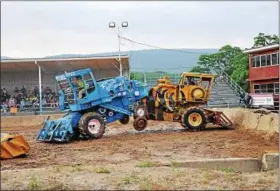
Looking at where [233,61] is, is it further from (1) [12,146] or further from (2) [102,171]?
(2) [102,171]

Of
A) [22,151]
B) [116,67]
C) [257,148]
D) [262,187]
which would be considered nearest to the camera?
[262,187]

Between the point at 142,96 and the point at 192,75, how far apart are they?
2.44m

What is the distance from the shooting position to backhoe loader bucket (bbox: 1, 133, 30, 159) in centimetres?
1065

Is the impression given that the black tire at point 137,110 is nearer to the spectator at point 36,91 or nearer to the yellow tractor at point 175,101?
the yellow tractor at point 175,101

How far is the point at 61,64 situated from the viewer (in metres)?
29.6

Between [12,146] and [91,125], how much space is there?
477cm

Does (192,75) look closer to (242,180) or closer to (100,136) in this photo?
(100,136)

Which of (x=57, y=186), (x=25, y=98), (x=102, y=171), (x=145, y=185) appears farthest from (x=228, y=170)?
(x=25, y=98)

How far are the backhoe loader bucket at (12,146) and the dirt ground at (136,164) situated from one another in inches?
8.9

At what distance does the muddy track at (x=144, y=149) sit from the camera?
10742mm

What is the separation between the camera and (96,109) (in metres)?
16.2

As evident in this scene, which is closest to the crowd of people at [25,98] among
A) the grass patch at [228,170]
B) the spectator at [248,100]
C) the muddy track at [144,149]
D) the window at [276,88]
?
the muddy track at [144,149]

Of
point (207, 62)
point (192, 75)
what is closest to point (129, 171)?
point (192, 75)

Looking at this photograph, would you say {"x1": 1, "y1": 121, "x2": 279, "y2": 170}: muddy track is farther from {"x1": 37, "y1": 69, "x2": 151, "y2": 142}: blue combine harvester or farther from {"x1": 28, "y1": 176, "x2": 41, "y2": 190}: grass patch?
{"x1": 28, "y1": 176, "x2": 41, "y2": 190}: grass patch
